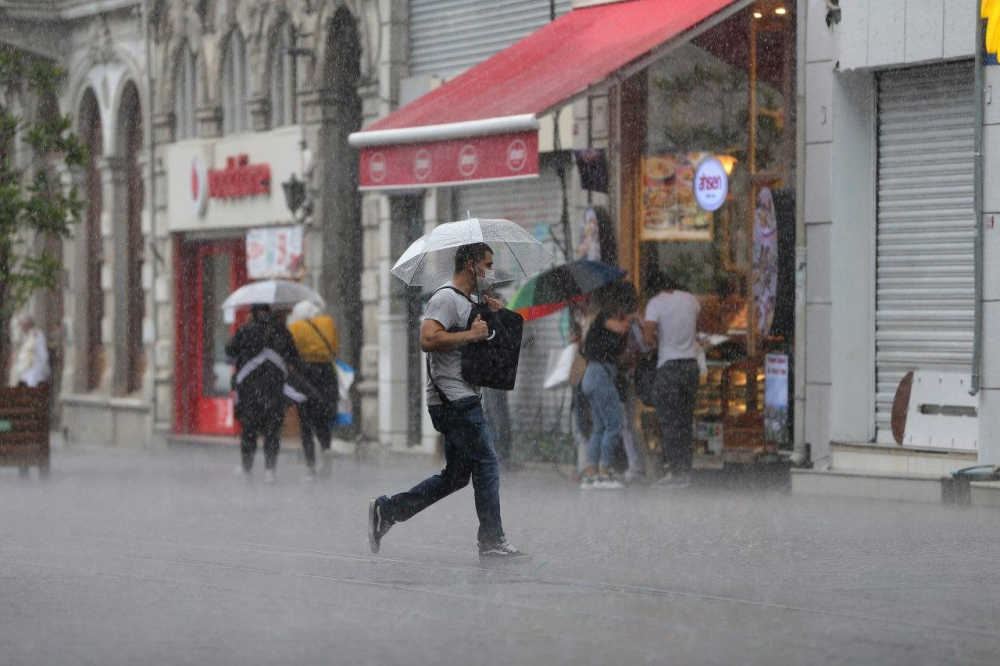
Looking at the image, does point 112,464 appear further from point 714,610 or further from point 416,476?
point 714,610

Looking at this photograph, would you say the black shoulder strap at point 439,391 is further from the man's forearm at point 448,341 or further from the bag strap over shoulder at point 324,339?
the bag strap over shoulder at point 324,339

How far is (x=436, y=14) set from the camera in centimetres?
2241

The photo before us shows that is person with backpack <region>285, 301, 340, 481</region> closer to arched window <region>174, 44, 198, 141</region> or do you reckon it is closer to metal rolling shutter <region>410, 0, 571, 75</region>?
metal rolling shutter <region>410, 0, 571, 75</region>

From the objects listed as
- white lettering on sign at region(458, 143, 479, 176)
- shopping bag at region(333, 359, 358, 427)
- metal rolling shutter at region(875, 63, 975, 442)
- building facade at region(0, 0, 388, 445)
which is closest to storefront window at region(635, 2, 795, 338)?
metal rolling shutter at region(875, 63, 975, 442)

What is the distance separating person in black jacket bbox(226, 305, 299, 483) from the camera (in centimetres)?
1858

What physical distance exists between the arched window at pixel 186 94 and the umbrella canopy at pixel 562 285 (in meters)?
10.6

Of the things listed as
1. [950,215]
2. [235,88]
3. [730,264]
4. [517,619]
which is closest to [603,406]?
[730,264]

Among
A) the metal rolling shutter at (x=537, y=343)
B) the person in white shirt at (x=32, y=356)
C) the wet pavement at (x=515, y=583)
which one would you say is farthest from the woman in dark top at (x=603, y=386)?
the person in white shirt at (x=32, y=356)

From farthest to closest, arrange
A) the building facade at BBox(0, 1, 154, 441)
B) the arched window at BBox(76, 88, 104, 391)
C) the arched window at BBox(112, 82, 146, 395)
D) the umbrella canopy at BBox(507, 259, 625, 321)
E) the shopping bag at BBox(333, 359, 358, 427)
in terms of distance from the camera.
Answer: the arched window at BBox(76, 88, 104, 391), the arched window at BBox(112, 82, 146, 395), the building facade at BBox(0, 1, 154, 441), the shopping bag at BBox(333, 359, 358, 427), the umbrella canopy at BBox(507, 259, 625, 321)

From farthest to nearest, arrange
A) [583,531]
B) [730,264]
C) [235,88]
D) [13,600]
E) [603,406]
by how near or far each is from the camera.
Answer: [235,88], [730,264], [603,406], [583,531], [13,600]

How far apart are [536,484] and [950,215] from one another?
446 centimetres

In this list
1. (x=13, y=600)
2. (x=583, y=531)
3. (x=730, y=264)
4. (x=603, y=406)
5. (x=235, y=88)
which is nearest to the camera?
(x=13, y=600)

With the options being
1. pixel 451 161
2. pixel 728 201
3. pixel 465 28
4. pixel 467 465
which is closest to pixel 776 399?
pixel 728 201

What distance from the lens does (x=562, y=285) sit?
17484mm
